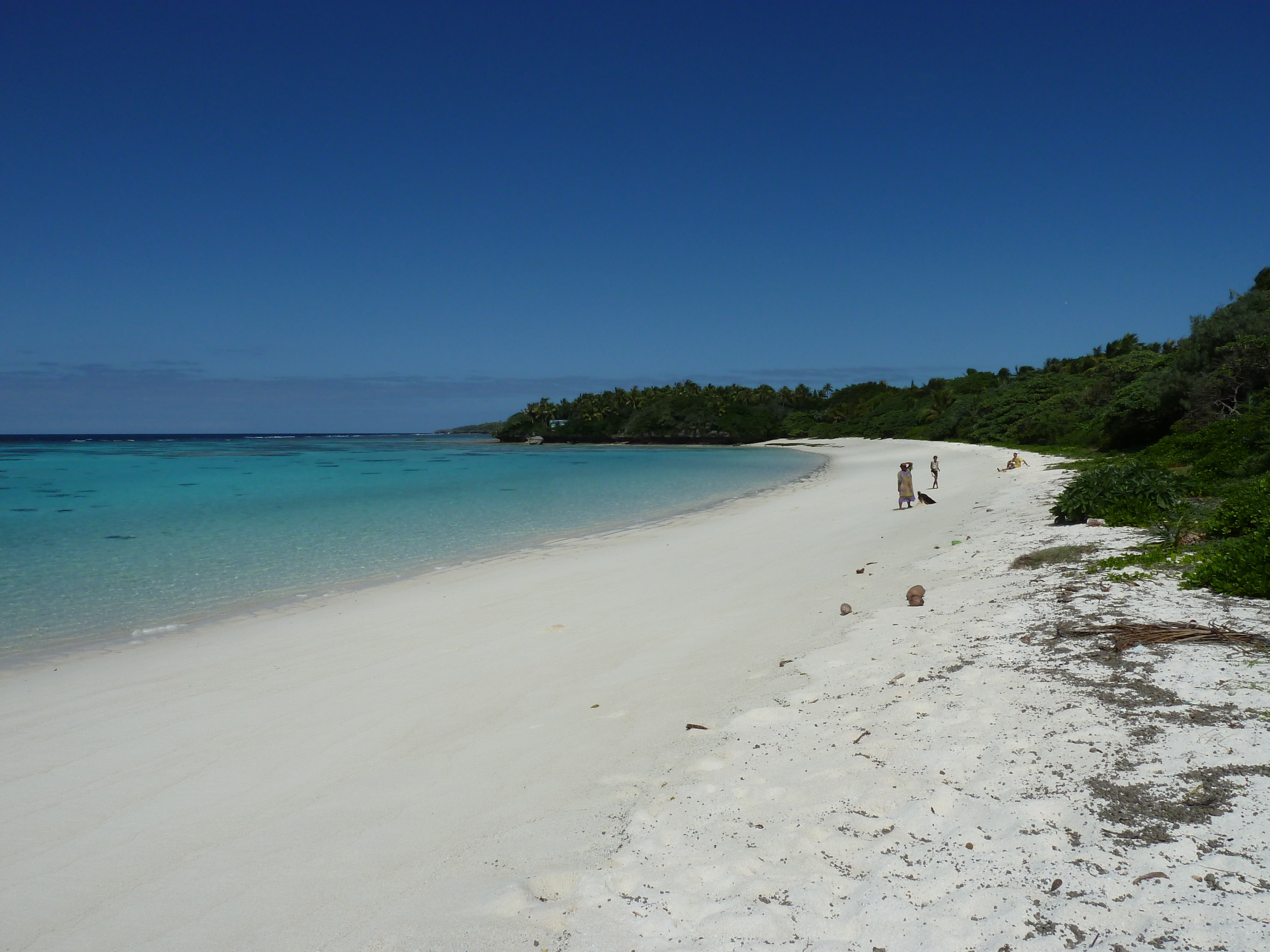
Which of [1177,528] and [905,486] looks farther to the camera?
[905,486]

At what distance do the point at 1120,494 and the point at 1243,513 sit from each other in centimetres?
294

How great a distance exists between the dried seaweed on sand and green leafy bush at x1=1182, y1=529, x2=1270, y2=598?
35.0 inches

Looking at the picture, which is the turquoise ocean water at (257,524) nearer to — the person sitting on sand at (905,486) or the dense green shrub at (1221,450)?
the person sitting on sand at (905,486)

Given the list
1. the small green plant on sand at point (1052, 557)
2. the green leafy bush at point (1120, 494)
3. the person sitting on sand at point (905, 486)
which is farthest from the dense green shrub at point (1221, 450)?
the small green plant on sand at point (1052, 557)

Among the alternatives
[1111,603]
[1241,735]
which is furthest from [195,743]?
[1111,603]

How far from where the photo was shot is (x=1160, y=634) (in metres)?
4.71

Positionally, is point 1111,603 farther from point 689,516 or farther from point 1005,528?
point 689,516

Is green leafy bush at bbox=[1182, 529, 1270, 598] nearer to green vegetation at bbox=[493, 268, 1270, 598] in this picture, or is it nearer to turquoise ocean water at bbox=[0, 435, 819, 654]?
green vegetation at bbox=[493, 268, 1270, 598]

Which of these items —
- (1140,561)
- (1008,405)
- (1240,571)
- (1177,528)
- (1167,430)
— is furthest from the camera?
(1008,405)

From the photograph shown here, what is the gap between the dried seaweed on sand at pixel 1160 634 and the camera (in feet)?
14.5

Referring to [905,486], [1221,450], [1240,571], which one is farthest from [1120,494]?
[1221,450]

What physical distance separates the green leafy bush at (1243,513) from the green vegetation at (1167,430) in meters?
0.01

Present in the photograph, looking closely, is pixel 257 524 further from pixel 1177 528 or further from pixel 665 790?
pixel 1177 528

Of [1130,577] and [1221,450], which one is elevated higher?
[1221,450]
